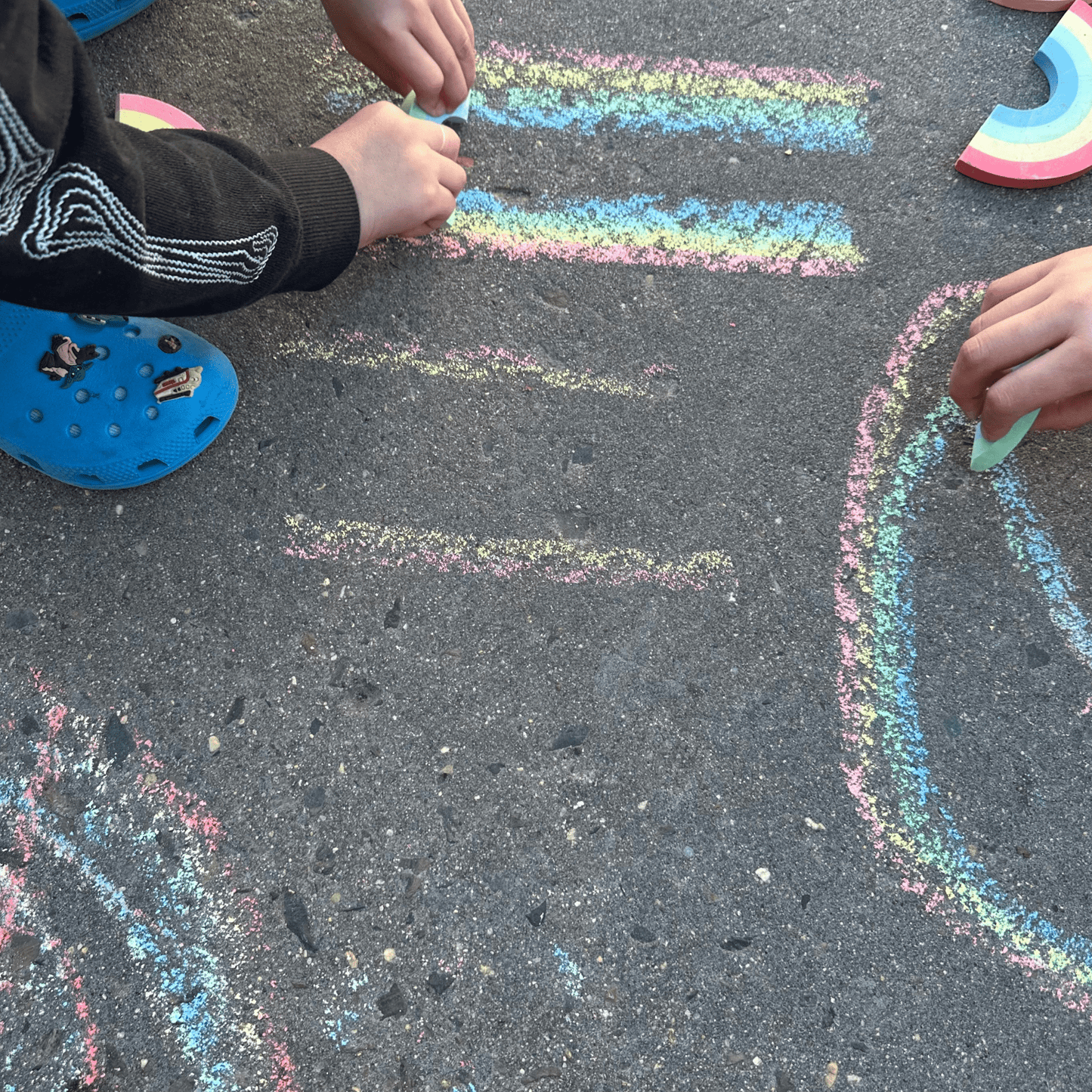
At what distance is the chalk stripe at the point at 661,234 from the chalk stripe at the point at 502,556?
0.61 m

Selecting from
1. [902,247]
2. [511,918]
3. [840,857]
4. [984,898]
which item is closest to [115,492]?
[511,918]

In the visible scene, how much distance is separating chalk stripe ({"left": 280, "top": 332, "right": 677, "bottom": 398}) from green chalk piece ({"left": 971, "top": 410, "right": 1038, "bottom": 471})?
61 centimetres

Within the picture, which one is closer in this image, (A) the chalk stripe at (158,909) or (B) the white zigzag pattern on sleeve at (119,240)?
(B) the white zigzag pattern on sleeve at (119,240)

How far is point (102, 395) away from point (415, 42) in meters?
0.88

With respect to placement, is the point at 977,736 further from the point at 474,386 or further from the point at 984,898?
the point at 474,386

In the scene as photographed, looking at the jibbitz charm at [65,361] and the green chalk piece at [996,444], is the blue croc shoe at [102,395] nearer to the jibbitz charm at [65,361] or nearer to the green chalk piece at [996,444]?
the jibbitz charm at [65,361]

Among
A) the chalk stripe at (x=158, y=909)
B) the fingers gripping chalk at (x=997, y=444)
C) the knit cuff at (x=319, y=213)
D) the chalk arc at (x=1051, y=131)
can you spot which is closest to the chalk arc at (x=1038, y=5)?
the chalk arc at (x=1051, y=131)

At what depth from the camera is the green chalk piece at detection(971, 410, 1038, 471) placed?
1488 mm

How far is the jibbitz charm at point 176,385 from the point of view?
1496 millimetres

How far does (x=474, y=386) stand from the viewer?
1616 mm

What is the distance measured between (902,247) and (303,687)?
153 cm

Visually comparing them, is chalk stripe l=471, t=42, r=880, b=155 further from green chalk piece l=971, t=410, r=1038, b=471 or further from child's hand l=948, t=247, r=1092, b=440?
green chalk piece l=971, t=410, r=1038, b=471

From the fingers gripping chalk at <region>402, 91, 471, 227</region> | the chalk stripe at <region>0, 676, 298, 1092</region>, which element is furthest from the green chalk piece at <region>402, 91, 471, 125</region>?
the chalk stripe at <region>0, 676, 298, 1092</region>

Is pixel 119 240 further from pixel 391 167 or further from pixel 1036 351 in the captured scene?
pixel 1036 351
